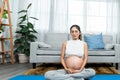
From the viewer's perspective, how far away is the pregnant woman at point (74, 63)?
2297mm

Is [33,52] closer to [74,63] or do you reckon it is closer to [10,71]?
[10,71]

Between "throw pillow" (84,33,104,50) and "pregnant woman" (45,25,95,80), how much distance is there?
172 cm

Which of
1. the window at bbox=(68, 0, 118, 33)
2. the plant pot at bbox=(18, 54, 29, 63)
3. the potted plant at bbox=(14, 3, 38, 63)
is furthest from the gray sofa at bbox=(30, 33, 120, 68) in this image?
the window at bbox=(68, 0, 118, 33)

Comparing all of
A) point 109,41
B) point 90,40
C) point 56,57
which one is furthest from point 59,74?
point 109,41

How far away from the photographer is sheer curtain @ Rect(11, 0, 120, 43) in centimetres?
518

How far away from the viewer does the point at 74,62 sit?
2.33 meters

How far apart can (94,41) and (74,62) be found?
2.08 metres

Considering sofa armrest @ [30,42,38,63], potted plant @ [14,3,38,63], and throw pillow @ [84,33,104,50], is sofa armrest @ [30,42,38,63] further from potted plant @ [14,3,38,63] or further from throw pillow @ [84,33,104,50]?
throw pillow @ [84,33,104,50]

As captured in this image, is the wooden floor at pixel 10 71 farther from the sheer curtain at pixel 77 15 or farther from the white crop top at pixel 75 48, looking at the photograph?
the sheer curtain at pixel 77 15

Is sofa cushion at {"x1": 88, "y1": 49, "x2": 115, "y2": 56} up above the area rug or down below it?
above

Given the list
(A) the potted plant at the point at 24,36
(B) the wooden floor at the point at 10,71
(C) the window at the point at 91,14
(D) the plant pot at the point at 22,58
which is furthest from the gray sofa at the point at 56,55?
(C) the window at the point at 91,14

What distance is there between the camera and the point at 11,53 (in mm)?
4738

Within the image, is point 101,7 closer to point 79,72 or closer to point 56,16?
point 56,16

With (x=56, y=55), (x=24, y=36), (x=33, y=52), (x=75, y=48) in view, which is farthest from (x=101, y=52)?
(x=24, y=36)
